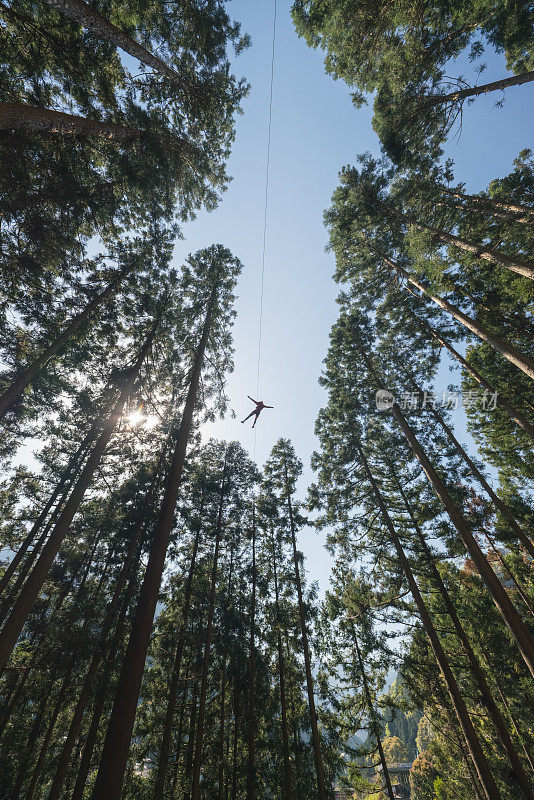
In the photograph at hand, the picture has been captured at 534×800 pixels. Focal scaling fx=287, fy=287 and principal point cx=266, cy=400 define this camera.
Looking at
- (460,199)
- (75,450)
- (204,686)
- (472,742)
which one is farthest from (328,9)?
(204,686)

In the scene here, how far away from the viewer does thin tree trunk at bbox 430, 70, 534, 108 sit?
25.6ft

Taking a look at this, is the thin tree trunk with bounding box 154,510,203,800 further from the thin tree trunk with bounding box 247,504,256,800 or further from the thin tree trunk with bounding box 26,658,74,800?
the thin tree trunk with bounding box 26,658,74,800

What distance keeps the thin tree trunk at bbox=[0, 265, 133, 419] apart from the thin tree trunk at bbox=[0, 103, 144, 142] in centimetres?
456

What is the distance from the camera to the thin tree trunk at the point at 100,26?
550cm

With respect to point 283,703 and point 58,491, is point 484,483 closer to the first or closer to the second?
point 283,703

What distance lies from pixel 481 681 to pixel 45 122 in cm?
1817

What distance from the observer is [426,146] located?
430 inches

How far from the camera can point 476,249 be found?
961 centimetres

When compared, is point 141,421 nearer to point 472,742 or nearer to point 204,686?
point 204,686

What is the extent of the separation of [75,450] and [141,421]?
3.65 meters

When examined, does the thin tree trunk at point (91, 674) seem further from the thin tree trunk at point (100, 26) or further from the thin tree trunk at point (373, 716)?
the thin tree trunk at point (100, 26)

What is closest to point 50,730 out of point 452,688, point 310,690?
point 310,690

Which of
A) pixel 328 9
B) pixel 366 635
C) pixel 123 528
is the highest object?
pixel 328 9

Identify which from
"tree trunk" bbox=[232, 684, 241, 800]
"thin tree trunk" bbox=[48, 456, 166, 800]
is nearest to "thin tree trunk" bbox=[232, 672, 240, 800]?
"tree trunk" bbox=[232, 684, 241, 800]
